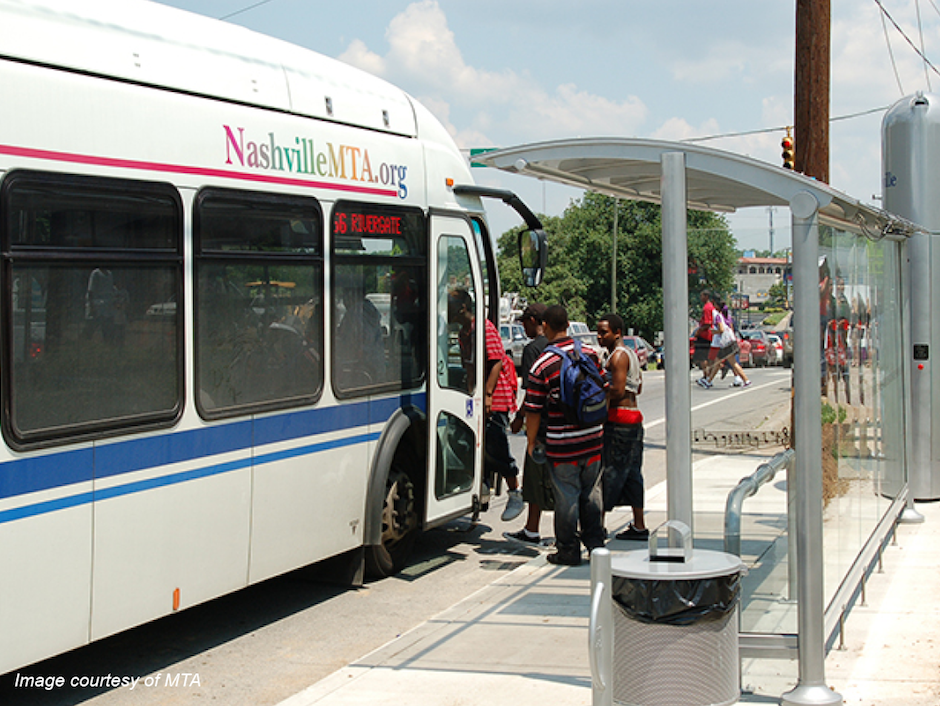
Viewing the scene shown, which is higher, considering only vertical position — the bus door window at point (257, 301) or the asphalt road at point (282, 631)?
the bus door window at point (257, 301)

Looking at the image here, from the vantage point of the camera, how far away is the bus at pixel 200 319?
16.1 ft

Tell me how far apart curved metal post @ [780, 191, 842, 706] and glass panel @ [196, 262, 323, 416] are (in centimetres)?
302

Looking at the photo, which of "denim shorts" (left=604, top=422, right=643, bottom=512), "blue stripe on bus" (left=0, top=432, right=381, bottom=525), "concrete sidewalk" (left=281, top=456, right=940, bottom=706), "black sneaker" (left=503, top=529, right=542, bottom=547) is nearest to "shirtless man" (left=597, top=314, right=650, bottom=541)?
"denim shorts" (left=604, top=422, right=643, bottom=512)

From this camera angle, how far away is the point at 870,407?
24.9ft

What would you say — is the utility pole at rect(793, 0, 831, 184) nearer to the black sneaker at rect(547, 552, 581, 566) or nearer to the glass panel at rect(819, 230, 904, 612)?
the glass panel at rect(819, 230, 904, 612)

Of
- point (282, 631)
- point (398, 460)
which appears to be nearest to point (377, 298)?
point (398, 460)

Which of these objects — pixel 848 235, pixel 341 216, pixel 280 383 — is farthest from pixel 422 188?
pixel 848 235

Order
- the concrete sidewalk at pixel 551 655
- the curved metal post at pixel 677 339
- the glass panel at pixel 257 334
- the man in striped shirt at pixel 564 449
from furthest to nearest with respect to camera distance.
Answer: the man in striped shirt at pixel 564 449 → the glass panel at pixel 257 334 → the concrete sidewalk at pixel 551 655 → the curved metal post at pixel 677 339

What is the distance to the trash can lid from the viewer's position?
4371 millimetres

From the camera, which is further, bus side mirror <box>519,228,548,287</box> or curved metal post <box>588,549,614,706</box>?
bus side mirror <box>519,228,548,287</box>

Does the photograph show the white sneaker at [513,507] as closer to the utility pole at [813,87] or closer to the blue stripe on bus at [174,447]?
the blue stripe on bus at [174,447]

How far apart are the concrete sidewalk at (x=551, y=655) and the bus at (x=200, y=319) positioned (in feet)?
3.12

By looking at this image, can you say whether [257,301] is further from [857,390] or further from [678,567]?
[857,390]

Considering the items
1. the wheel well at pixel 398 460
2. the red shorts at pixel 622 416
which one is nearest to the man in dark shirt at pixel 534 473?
the red shorts at pixel 622 416
